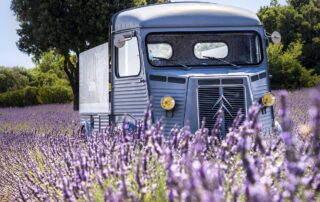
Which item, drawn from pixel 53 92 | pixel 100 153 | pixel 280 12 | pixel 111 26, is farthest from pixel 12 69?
pixel 100 153

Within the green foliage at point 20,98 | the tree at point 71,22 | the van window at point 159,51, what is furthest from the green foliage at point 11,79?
the van window at point 159,51

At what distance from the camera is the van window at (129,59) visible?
799 centimetres

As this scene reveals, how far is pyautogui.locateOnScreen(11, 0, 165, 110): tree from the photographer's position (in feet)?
97.6

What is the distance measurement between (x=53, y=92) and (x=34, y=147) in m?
27.4

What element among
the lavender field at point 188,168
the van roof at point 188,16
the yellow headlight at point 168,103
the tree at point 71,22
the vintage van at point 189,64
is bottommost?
the lavender field at point 188,168

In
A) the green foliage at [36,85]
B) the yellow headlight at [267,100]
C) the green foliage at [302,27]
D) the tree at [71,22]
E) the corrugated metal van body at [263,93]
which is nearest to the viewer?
the yellow headlight at [267,100]

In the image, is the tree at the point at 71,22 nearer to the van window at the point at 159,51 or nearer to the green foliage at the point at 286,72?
the green foliage at the point at 286,72

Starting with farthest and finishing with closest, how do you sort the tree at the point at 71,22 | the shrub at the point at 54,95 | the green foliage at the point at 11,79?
1. the green foliage at the point at 11,79
2. the shrub at the point at 54,95
3. the tree at the point at 71,22

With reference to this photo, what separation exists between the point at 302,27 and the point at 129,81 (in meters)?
31.9

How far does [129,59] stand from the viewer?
322 inches

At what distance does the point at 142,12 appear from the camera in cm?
816

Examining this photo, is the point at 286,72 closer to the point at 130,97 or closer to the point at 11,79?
the point at 130,97

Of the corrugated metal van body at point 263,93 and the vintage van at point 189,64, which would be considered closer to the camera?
the vintage van at point 189,64

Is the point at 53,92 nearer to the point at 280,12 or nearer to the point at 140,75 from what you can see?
the point at 280,12
